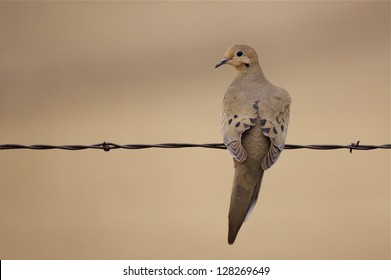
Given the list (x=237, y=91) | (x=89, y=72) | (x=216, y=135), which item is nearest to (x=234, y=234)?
(x=237, y=91)

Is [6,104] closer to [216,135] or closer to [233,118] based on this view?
A: [216,135]

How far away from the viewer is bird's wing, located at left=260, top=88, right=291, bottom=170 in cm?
507

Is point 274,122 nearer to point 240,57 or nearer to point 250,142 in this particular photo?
point 250,142

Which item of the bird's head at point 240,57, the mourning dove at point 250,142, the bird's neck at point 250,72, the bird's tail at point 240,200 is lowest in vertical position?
the bird's tail at point 240,200

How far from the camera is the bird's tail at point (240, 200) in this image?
17.0ft

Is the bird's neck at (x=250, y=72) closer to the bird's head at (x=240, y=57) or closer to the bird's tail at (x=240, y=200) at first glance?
the bird's head at (x=240, y=57)

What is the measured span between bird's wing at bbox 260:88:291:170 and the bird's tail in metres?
0.17

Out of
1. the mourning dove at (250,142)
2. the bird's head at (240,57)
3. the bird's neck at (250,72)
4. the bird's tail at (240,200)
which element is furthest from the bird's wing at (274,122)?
the bird's head at (240,57)

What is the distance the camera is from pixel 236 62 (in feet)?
19.4

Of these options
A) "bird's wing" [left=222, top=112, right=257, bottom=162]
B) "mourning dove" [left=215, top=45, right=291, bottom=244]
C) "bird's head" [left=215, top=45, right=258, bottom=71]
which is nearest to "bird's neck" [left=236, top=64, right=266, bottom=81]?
"bird's head" [left=215, top=45, right=258, bottom=71]

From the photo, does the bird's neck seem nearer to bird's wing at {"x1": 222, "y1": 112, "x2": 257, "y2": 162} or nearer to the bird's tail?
bird's wing at {"x1": 222, "y1": 112, "x2": 257, "y2": 162}

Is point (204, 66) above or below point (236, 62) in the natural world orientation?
above

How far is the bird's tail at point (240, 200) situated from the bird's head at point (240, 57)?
3.23ft

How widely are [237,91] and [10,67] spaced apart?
430 centimetres
